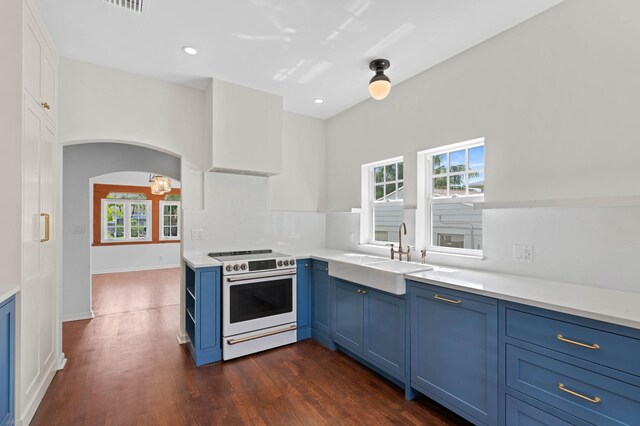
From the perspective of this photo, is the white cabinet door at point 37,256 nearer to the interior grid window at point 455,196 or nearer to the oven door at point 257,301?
the oven door at point 257,301

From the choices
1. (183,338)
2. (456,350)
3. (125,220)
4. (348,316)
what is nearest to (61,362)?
(183,338)

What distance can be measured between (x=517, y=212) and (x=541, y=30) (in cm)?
127

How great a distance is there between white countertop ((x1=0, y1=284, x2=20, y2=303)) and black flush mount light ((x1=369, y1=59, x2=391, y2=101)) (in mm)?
2805

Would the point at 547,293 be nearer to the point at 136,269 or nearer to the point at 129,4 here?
the point at 129,4

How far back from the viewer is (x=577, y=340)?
146 centimetres

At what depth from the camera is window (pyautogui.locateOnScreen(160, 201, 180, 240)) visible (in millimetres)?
8664

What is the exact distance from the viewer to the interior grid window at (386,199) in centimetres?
345

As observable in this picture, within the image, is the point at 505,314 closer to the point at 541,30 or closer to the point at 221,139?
the point at 541,30

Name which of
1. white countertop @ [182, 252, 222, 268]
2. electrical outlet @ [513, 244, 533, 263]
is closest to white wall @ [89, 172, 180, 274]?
white countertop @ [182, 252, 222, 268]

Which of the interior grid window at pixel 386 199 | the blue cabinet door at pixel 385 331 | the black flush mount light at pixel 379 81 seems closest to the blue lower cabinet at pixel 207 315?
the blue cabinet door at pixel 385 331

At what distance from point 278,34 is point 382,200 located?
2069mm

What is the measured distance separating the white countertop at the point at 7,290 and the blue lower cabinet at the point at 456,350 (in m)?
2.46

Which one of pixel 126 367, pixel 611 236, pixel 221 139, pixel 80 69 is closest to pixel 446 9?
pixel 611 236

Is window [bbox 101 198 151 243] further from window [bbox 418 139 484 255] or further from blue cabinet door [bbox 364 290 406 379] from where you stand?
window [bbox 418 139 484 255]
